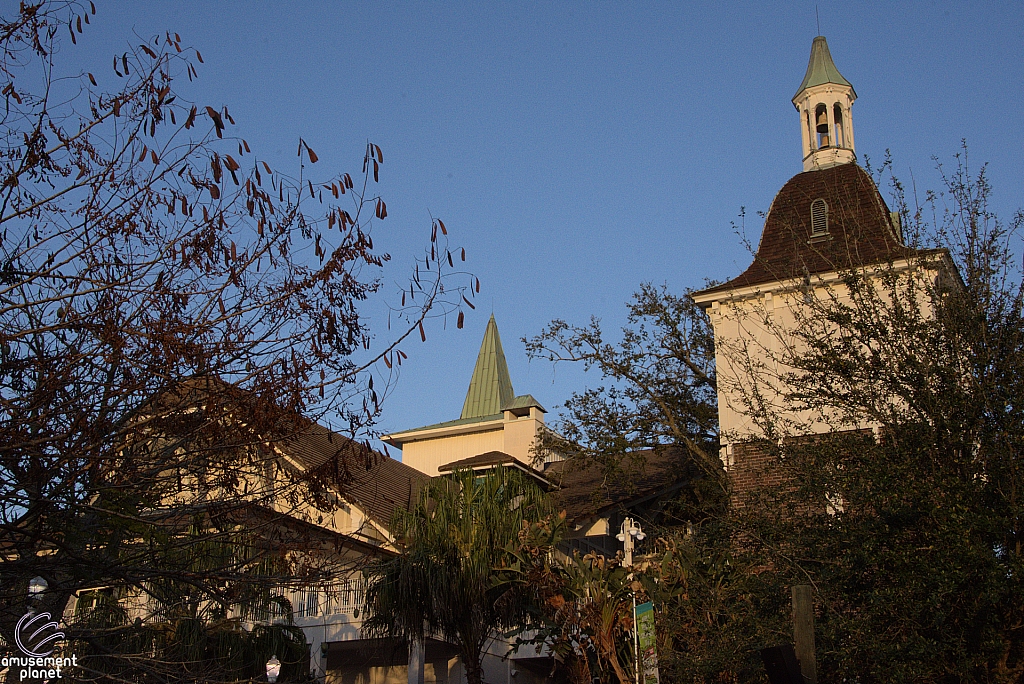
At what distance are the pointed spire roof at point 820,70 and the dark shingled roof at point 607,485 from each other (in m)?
11.1

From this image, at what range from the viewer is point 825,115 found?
2862 cm

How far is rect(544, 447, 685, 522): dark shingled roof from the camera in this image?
25.4 m

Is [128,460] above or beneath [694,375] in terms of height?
beneath

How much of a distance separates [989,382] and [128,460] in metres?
10.7

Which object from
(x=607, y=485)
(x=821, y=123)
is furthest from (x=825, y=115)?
(x=607, y=485)

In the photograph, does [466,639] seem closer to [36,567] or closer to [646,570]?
[646,570]

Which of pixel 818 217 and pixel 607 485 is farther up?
pixel 818 217

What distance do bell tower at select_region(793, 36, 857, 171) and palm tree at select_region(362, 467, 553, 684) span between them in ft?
48.9

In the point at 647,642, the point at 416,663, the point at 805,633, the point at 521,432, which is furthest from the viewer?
the point at 521,432

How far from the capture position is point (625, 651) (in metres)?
16.3

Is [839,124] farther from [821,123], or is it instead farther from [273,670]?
[273,670]

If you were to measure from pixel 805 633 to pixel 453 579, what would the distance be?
9.98 m

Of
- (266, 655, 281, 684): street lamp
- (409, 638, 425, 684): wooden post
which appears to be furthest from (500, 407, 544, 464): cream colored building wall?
(266, 655, 281, 684): street lamp

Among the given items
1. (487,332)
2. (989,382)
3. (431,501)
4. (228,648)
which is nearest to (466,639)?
(431,501)
